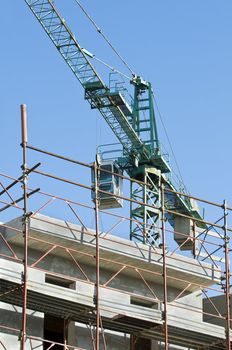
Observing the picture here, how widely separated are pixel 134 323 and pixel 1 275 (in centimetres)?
544

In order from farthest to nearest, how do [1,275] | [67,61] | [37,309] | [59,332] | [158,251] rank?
[67,61] → [158,251] → [59,332] → [37,309] → [1,275]

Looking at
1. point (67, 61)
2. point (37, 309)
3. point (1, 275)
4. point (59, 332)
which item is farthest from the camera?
point (67, 61)

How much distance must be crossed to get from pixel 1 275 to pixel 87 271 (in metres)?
5.62

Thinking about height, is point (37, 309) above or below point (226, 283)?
below

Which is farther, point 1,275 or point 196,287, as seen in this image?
point 196,287

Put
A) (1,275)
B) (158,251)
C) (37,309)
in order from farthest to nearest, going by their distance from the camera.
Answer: (158,251)
(37,309)
(1,275)

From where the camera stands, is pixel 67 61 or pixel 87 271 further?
pixel 67 61

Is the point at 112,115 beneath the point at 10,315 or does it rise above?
above

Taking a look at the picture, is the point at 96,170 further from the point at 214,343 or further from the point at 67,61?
the point at 67,61

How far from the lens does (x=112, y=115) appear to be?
244 feet

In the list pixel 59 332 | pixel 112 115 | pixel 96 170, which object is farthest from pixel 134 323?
pixel 112 115

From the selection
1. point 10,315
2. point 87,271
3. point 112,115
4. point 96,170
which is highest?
point 112,115

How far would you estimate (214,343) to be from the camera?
37.5m

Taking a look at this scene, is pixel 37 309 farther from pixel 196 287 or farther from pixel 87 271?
pixel 196 287
